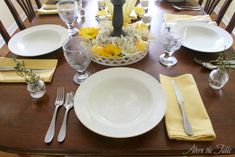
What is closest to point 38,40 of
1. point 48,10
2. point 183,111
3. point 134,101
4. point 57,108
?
point 48,10

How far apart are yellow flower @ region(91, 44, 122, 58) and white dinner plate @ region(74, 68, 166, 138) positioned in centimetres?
7

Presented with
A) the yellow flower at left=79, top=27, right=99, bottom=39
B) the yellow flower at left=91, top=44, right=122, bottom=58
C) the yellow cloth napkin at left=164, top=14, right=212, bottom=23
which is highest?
the yellow flower at left=79, top=27, right=99, bottom=39

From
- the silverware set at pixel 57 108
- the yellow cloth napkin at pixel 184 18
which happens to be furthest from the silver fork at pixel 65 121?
the yellow cloth napkin at pixel 184 18

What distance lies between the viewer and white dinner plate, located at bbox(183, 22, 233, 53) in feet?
2.88

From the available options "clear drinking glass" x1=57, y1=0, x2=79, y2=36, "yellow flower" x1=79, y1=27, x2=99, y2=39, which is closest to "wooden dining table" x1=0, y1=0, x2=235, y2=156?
"yellow flower" x1=79, y1=27, x2=99, y2=39

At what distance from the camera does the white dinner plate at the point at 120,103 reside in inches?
23.0

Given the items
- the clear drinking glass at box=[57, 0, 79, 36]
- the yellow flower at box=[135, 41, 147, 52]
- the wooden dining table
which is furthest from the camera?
the clear drinking glass at box=[57, 0, 79, 36]

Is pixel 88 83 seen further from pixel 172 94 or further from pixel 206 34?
pixel 206 34

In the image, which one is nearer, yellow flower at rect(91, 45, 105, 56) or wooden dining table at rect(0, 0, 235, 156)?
wooden dining table at rect(0, 0, 235, 156)

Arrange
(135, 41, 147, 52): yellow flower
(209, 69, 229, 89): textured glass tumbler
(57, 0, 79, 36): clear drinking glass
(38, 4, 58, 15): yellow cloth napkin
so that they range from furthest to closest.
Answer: (38, 4, 58, 15): yellow cloth napkin → (57, 0, 79, 36): clear drinking glass → (135, 41, 147, 52): yellow flower → (209, 69, 229, 89): textured glass tumbler

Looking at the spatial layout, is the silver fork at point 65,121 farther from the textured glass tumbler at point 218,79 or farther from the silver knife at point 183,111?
the textured glass tumbler at point 218,79

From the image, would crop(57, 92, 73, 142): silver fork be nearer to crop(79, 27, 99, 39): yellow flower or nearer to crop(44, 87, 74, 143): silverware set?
crop(44, 87, 74, 143): silverware set

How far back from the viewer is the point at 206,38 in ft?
3.13

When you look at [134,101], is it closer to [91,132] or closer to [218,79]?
[91,132]
